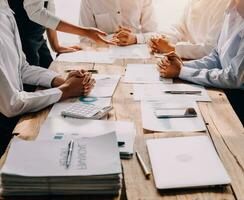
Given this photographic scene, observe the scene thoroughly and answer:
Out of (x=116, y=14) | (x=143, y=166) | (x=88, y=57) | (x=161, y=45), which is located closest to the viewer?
(x=143, y=166)

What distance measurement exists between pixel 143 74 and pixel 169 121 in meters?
0.50

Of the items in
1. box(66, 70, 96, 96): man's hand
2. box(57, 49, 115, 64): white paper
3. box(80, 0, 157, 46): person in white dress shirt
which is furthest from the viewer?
box(80, 0, 157, 46): person in white dress shirt

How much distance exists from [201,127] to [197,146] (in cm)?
15

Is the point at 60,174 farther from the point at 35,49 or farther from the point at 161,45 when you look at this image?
the point at 35,49

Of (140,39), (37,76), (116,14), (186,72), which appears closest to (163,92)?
(186,72)

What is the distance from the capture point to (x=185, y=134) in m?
1.16

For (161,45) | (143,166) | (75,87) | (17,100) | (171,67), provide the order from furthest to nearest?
1. (161,45)
2. (171,67)
3. (75,87)
4. (17,100)
5. (143,166)

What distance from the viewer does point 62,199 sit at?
0.89m

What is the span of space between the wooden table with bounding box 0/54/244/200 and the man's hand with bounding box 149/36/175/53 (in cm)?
41

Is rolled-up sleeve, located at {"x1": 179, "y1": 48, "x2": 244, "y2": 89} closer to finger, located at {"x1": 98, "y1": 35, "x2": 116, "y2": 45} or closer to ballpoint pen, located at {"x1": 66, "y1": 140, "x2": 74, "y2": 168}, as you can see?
finger, located at {"x1": 98, "y1": 35, "x2": 116, "y2": 45}

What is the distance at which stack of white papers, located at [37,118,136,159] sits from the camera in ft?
3.70

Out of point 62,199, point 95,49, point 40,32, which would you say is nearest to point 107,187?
point 62,199

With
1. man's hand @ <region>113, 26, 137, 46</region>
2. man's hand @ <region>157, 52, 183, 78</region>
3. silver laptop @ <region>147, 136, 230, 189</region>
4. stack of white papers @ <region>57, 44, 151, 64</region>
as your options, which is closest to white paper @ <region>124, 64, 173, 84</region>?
man's hand @ <region>157, 52, 183, 78</region>

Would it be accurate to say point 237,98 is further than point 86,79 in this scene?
Yes
